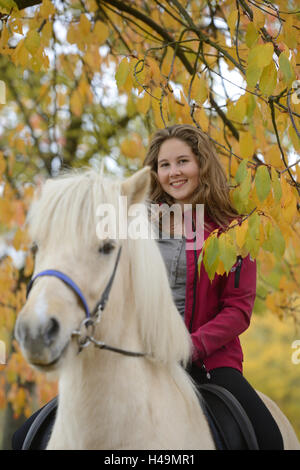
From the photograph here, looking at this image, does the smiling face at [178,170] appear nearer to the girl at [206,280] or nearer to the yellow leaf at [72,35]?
the girl at [206,280]

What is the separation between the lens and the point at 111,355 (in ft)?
7.04

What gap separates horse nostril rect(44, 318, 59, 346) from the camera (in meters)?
1.80

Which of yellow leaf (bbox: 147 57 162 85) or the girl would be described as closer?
the girl

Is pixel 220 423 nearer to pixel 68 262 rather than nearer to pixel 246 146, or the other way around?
pixel 68 262

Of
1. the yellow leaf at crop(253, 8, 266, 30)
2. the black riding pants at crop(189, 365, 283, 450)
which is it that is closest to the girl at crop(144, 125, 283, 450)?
the black riding pants at crop(189, 365, 283, 450)

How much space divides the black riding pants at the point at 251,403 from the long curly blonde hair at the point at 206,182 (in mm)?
920

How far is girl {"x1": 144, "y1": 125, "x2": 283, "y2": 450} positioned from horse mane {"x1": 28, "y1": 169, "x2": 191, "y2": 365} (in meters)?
0.46

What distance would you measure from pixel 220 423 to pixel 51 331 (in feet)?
3.77

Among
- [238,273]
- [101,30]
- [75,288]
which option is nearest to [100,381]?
[75,288]

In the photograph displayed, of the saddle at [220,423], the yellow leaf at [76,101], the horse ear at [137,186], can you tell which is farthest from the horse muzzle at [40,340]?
the yellow leaf at [76,101]

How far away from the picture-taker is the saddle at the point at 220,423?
245cm

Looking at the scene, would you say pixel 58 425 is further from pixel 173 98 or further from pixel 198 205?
pixel 173 98

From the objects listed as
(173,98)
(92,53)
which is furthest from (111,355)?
(92,53)

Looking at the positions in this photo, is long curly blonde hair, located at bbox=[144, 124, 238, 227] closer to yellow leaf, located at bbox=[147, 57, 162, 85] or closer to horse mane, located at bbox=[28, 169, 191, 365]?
yellow leaf, located at bbox=[147, 57, 162, 85]
